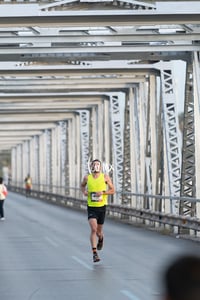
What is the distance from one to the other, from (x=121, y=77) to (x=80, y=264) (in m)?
21.9

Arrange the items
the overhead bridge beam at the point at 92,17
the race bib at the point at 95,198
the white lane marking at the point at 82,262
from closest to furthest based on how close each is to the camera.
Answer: the white lane marking at the point at 82,262 < the race bib at the point at 95,198 < the overhead bridge beam at the point at 92,17

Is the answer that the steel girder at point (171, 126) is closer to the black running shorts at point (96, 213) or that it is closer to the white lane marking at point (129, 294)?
the black running shorts at point (96, 213)

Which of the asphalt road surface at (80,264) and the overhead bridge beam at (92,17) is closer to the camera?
the asphalt road surface at (80,264)

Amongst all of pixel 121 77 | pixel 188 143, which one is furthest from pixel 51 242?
pixel 121 77

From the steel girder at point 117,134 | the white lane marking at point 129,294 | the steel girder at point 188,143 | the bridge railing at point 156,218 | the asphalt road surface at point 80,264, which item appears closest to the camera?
the white lane marking at point 129,294

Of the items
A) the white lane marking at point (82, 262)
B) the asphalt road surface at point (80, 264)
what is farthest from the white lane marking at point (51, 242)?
A: the white lane marking at point (82, 262)

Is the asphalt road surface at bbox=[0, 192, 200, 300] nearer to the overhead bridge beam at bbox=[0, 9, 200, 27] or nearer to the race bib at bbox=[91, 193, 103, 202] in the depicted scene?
the race bib at bbox=[91, 193, 103, 202]

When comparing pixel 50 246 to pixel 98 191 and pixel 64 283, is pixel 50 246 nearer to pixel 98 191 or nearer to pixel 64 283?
pixel 98 191

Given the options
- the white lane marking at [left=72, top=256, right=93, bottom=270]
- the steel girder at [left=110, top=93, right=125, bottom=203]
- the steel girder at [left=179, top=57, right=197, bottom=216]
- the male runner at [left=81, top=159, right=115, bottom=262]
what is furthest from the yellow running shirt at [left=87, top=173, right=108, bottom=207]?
the steel girder at [left=110, top=93, right=125, bottom=203]

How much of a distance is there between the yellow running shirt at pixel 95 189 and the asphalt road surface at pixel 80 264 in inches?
38.6

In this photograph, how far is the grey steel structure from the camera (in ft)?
68.1

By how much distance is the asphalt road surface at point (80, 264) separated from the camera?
36.3ft

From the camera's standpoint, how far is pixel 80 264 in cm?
1512

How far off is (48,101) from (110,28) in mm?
23694
